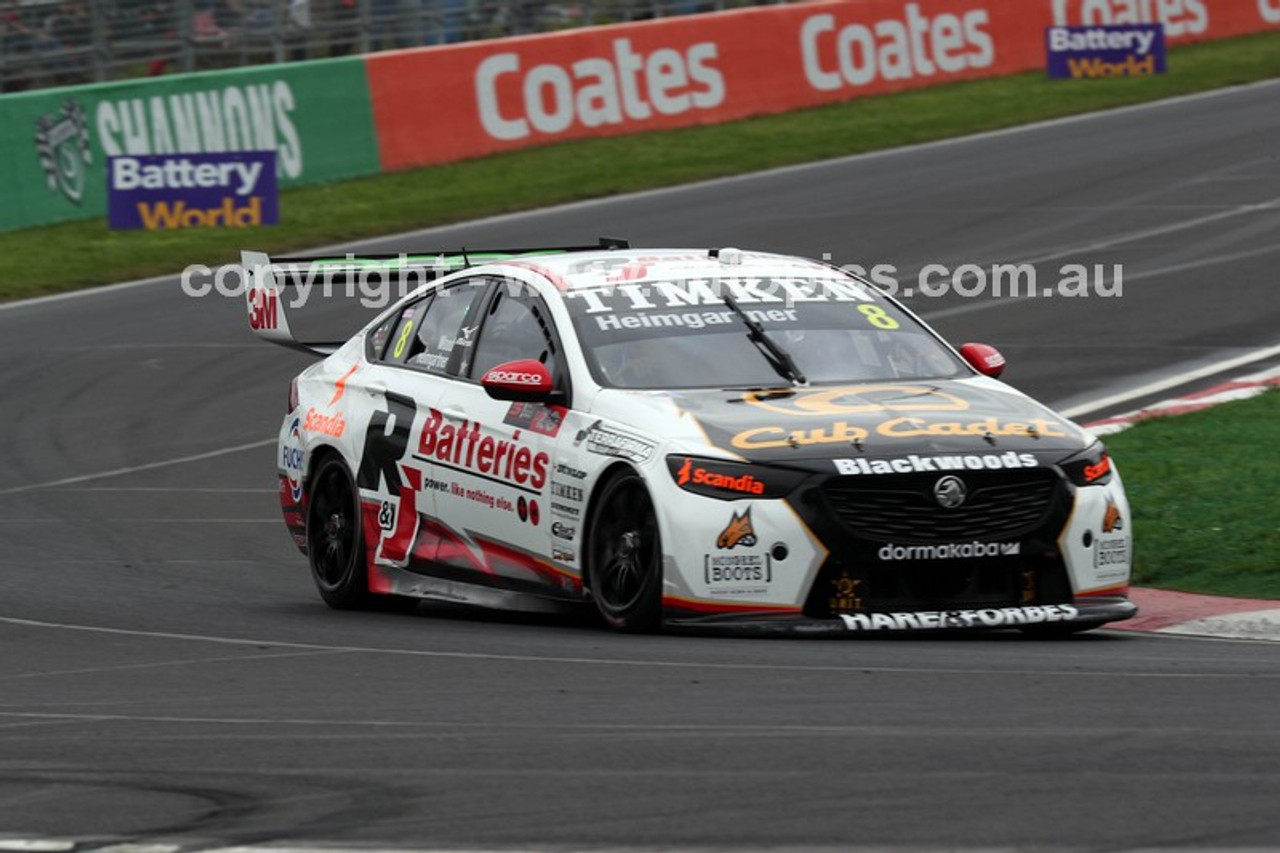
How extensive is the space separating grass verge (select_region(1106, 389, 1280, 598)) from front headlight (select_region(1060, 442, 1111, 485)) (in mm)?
1033

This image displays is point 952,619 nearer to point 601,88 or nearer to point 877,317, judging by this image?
point 877,317

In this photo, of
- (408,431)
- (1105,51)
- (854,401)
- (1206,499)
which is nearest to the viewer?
(854,401)

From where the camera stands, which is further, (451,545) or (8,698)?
(451,545)

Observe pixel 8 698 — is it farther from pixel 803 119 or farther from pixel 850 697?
pixel 803 119

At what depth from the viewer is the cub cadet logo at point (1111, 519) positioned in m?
9.47

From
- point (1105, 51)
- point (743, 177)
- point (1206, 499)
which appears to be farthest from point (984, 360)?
point (1105, 51)

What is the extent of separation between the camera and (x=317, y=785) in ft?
20.9

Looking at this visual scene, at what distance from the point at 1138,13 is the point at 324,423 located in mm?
29987

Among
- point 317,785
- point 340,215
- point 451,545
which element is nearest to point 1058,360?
point 451,545

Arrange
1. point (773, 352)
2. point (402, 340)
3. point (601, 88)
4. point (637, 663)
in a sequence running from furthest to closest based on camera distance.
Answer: point (601, 88)
point (402, 340)
point (773, 352)
point (637, 663)

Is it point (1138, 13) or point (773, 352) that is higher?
point (1138, 13)

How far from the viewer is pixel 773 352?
10.2 m

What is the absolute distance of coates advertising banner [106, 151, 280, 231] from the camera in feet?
86.2

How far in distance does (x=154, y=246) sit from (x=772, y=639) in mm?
17142
